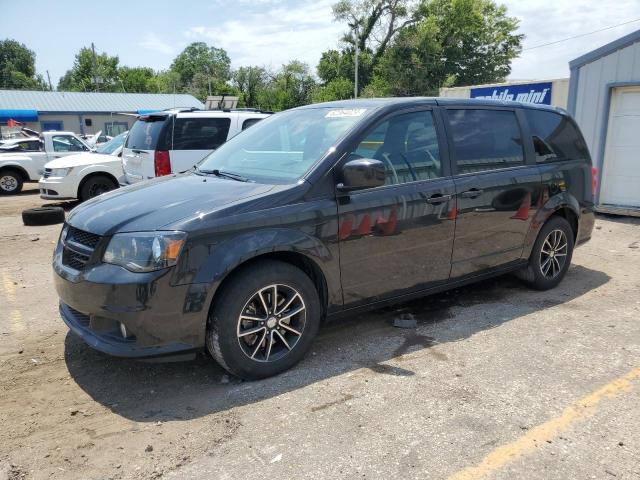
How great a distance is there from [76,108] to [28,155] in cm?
3641

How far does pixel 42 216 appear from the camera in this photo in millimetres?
9492

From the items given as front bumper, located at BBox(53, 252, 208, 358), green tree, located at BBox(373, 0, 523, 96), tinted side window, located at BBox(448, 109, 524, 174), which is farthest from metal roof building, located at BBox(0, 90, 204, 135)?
front bumper, located at BBox(53, 252, 208, 358)

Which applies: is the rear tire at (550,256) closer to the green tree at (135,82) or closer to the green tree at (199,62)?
the green tree at (135,82)

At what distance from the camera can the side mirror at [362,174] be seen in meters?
3.60

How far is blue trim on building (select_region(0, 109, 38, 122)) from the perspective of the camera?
1644 inches

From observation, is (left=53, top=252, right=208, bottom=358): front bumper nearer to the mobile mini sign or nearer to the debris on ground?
the debris on ground

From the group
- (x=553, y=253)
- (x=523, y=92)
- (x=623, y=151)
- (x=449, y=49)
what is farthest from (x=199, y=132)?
(x=449, y=49)

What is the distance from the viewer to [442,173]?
436 centimetres

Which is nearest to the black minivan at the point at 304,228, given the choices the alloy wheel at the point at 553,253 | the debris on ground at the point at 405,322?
the alloy wheel at the point at 553,253

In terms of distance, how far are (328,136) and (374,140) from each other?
13.9 inches

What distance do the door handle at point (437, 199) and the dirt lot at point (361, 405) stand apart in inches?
43.5

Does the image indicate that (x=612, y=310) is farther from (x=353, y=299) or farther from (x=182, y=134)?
(x=182, y=134)

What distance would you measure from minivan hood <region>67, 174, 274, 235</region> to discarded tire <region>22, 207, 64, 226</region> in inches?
247

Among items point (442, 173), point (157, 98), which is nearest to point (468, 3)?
point (157, 98)
